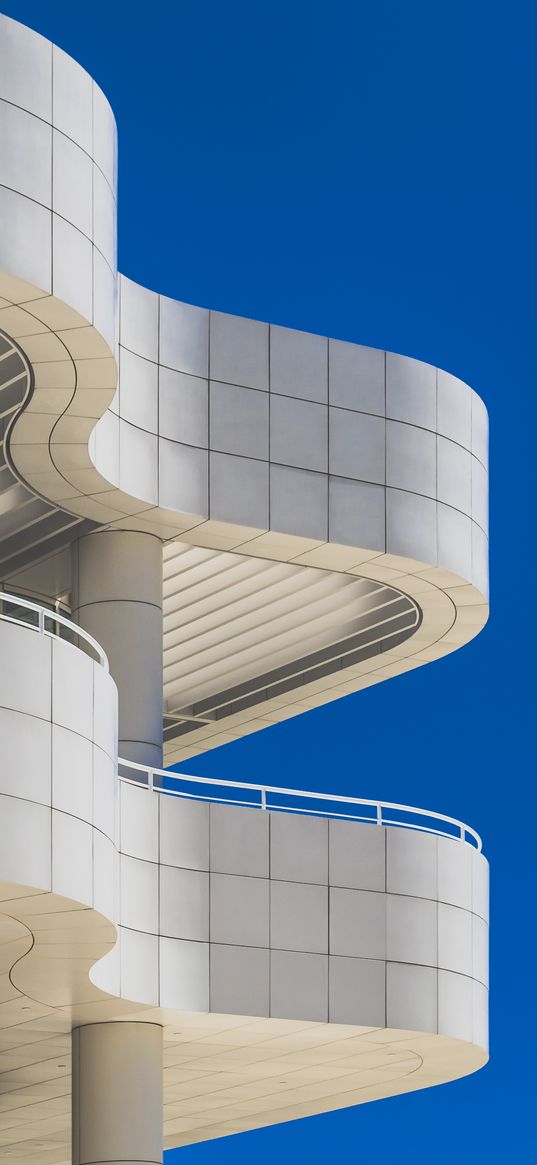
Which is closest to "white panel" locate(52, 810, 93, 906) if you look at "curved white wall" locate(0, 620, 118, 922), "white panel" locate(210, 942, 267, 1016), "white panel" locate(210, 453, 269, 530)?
"curved white wall" locate(0, 620, 118, 922)

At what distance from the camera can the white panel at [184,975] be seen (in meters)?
30.1

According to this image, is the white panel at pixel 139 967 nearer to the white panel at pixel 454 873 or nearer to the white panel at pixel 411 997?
the white panel at pixel 411 997

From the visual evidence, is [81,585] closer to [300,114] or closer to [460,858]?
[460,858]

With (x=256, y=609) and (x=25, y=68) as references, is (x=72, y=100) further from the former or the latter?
(x=256, y=609)

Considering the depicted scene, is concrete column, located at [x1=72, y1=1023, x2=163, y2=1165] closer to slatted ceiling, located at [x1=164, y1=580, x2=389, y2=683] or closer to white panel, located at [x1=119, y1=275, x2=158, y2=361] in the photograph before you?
slatted ceiling, located at [x1=164, y1=580, x2=389, y2=683]

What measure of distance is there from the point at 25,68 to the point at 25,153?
3.36ft

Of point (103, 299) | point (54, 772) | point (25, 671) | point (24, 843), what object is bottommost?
point (24, 843)

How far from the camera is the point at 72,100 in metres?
26.4

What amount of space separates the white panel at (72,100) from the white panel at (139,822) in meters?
8.65

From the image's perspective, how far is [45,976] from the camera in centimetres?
2928

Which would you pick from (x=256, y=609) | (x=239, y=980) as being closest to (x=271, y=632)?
(x=256, y=609)

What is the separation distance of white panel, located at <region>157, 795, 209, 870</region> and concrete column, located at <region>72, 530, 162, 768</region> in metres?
1.44

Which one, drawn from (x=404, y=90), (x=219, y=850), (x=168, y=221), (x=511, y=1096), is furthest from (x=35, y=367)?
(x=404, y=90)

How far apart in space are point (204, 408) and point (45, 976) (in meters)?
8.55
